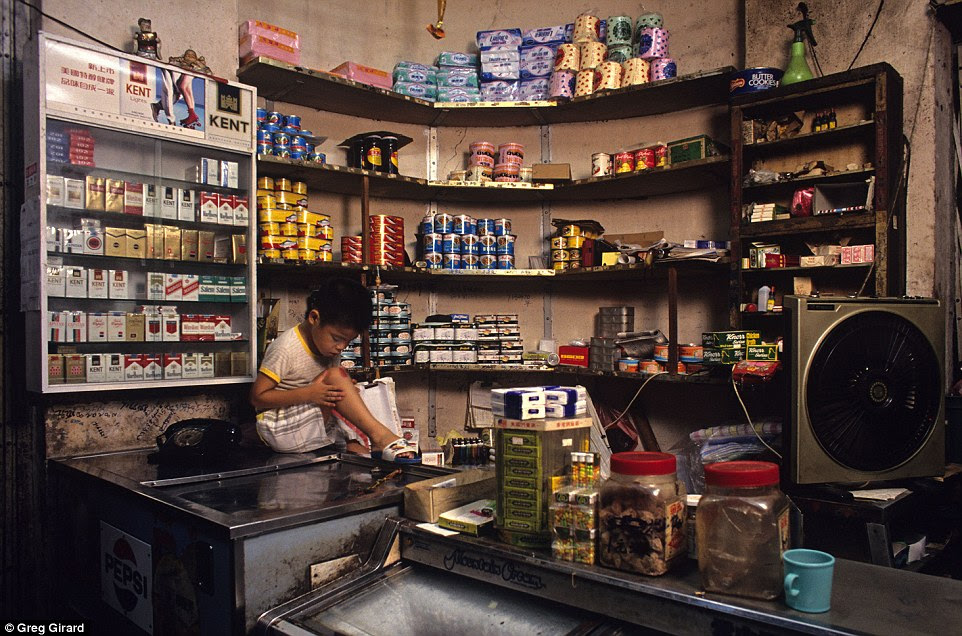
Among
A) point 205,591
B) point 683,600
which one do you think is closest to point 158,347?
point 205,591

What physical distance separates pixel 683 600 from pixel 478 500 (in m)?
0.69

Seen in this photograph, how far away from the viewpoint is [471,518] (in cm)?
152

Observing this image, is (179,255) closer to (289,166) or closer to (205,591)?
(289,166)

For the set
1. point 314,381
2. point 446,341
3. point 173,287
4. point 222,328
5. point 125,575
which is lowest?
point 125,575

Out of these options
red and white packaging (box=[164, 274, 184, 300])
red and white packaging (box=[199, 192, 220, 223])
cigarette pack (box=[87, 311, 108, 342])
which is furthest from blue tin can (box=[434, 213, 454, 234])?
cigarette pack (box=[87, 311, 108, 342])

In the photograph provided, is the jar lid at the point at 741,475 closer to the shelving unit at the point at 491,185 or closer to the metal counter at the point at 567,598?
the metal counter at the point at 567,598

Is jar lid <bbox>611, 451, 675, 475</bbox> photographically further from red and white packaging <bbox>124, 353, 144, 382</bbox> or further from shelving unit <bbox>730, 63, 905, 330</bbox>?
red and white packaging <bbox>124, 353, 144, 382</bbox>

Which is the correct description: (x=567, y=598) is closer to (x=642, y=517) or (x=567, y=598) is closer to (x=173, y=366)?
(x=642, y=517)

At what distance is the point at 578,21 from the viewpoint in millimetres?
4250

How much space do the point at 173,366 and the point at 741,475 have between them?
9.23 feet

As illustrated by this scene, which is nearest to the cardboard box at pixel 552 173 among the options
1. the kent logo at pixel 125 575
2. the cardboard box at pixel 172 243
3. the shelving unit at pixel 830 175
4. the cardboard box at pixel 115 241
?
the shelving unit at pixel 830 175

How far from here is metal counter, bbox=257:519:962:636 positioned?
3.43 feet

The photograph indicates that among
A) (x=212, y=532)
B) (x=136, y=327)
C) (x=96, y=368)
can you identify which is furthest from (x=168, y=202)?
(x=212, y=532)

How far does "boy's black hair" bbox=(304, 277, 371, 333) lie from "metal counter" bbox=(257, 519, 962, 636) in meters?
1.26
